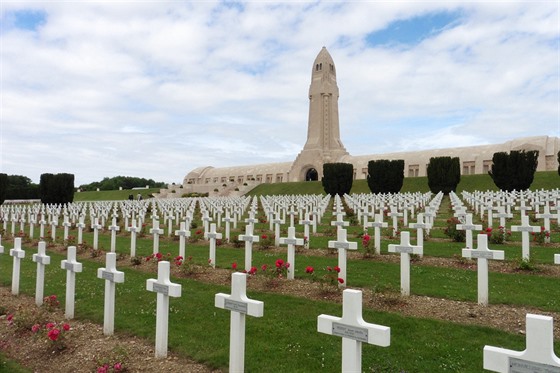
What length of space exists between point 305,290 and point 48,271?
18.3ft

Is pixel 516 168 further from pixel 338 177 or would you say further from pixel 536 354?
pixel 536 354

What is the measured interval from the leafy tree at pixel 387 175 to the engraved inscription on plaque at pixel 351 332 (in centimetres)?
2668

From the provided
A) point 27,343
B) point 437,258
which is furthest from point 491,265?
point 27,343

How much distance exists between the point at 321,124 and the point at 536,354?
47634mm

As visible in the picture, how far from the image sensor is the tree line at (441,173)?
24750 mm

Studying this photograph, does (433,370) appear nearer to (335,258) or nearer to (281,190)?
(335,258)

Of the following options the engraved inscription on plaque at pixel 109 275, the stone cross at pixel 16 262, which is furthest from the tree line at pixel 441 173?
the engraved inscription on plaque at pixel 109 275

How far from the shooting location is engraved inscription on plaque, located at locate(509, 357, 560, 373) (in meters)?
2.11

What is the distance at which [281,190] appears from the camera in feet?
126

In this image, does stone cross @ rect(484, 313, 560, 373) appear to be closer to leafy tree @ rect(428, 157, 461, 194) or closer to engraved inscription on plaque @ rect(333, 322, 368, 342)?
engraved inscription on plaque @ rect(333, 322, 368, 342)

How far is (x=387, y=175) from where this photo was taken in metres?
28.5

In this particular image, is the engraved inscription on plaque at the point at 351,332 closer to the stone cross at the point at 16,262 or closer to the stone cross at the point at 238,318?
the stone cross at the point at 238,318

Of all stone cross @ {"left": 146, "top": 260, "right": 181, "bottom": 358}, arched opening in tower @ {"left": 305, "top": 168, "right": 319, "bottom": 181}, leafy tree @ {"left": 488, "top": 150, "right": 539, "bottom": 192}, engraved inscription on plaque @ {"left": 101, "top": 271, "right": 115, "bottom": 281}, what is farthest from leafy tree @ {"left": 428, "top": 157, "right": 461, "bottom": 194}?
stone cross @ {"left": 146, "top": 260, "right": 181, "bottom": 358}

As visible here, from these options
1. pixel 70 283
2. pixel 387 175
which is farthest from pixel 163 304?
pixel 387 175
